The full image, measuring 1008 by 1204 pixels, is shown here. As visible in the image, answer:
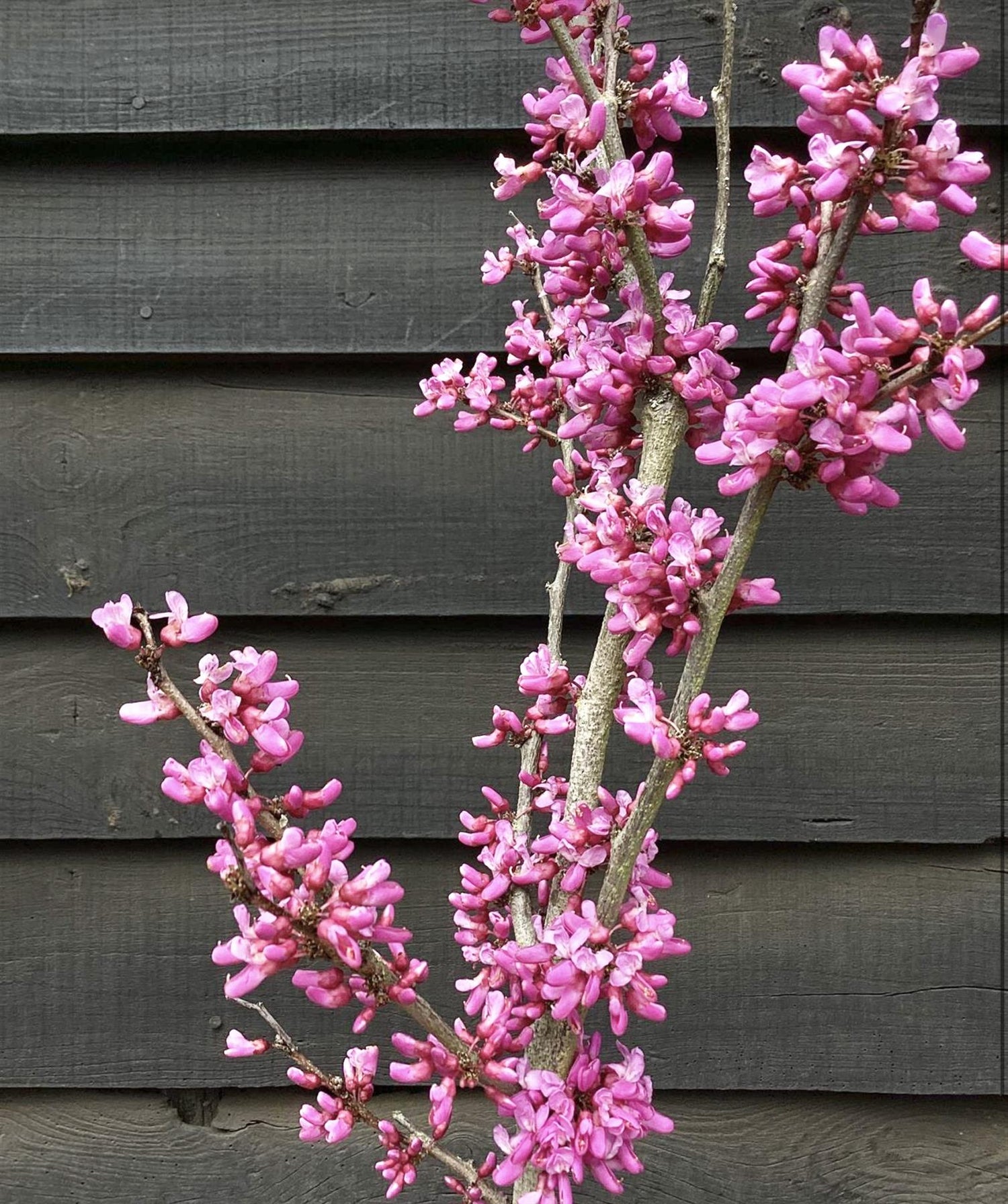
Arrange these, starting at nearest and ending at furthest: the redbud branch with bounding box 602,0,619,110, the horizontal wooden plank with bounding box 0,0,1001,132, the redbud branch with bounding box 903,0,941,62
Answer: the redbud branch with bounding box 903,0,941,62, the redbud branch with bounding box 602,0,619,110, the horizontal wooden plank with bounding box 0,0,1001,132

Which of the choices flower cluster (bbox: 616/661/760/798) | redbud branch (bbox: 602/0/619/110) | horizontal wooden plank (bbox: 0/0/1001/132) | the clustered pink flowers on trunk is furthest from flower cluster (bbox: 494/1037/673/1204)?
horizontal wooden plank (bbox: 0/0/1001/132)

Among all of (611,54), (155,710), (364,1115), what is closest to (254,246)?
(611,54)

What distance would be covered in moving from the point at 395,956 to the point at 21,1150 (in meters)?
0.73

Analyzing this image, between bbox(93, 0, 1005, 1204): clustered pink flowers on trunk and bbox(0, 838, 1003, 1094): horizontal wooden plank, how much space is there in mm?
404

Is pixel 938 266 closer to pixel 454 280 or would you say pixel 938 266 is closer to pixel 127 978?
pixel 454 280

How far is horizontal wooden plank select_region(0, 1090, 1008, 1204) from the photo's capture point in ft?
3.09

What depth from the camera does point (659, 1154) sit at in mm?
945

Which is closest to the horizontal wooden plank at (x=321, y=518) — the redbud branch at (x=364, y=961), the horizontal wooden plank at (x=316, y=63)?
the horizontal wooden plank at (x=316, y=63)

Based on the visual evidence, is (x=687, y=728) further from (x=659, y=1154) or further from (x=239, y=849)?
(x=659, y=1154)

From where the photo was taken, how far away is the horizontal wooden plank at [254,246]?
906 millimetres

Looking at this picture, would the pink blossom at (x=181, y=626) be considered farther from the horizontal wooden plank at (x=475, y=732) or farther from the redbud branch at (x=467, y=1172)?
the horizontal wooden plank at (x=475, y=732)

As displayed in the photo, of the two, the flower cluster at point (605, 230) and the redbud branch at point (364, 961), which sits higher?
the flower cluster at point (605, 230)

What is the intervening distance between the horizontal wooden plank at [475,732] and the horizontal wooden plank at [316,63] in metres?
0.49

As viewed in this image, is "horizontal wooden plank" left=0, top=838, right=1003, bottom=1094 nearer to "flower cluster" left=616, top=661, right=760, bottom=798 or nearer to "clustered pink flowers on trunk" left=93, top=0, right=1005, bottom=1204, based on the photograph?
"clustered pink flowers on trunk" left=93, top=0, right=1005, bottom=1204
